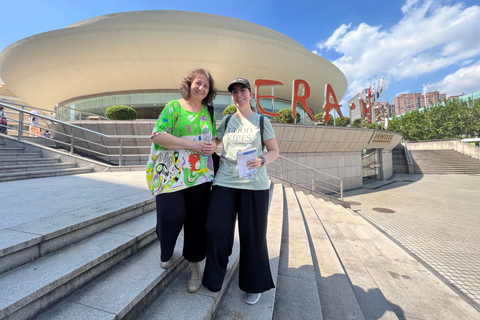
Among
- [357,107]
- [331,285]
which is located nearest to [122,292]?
[331,285]

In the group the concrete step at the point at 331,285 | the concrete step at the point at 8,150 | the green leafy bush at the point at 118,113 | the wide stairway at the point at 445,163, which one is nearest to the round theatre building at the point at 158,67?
the green leafy bush at the point at 118,113

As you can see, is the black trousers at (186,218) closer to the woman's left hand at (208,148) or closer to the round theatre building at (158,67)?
the woman's left hand at (208,148)

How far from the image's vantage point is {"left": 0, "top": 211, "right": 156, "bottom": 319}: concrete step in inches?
42.3

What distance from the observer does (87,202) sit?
246 centimetres

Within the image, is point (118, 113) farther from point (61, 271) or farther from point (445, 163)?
point (445, 163)

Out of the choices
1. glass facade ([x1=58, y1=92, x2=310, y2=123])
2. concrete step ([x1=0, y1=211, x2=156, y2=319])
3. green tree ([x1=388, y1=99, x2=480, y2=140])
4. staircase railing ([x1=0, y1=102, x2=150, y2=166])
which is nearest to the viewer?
concrete step ([x1=0, y1=211, x2=156, y2=319])

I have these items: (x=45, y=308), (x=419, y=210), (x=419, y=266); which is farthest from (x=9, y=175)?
(x=419, y=210)

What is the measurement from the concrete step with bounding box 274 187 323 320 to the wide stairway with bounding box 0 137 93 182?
5788mm

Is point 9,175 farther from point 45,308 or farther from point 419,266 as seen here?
point 419,266

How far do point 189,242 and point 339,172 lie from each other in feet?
38.1

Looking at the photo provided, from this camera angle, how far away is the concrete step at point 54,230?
4.40 ft

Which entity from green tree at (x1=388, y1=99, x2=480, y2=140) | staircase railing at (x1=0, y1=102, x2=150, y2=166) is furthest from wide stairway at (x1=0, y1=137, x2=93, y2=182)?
green tree at (x1=388, y1=99, x2=480, y2=140)

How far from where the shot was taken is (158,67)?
47.5ft

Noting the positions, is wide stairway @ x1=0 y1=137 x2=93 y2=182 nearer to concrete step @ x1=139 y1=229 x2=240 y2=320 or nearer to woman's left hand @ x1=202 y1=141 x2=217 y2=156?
concrete step @ x1=139 y1=229 x2=240 y2=320
